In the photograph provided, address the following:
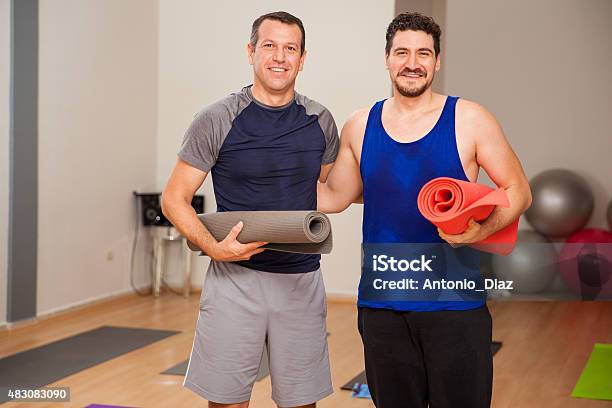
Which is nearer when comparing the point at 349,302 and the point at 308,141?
the point at 308,141

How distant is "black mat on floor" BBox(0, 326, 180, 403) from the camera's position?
13.5ft

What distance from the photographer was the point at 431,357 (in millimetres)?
2113

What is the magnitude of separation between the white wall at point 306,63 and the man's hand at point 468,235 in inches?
161

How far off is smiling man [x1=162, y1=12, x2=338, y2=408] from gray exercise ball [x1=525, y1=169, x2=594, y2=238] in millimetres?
3423

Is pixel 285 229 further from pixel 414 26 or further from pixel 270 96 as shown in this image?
pixel 414 26

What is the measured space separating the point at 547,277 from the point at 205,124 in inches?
80.4

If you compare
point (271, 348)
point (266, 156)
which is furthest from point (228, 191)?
point (271, 348)

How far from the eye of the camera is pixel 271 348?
2352 mm

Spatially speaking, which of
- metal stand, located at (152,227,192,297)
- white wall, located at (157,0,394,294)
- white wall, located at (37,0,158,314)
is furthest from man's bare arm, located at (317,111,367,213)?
metal stand, located at (152,227,192,297)

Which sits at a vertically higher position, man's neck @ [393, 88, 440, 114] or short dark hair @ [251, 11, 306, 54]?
short dark hair @ [251, 11, 306, 54]

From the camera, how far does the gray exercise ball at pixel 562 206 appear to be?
18.0 feet

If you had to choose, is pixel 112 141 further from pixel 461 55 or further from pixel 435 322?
pixel 435 322

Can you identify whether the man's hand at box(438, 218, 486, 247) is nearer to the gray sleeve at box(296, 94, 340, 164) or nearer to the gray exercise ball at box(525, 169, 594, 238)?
the gray sleeve at box(296, 94, 340, 164)

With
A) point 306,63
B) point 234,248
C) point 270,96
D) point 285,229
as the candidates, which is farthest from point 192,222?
point 306,63
